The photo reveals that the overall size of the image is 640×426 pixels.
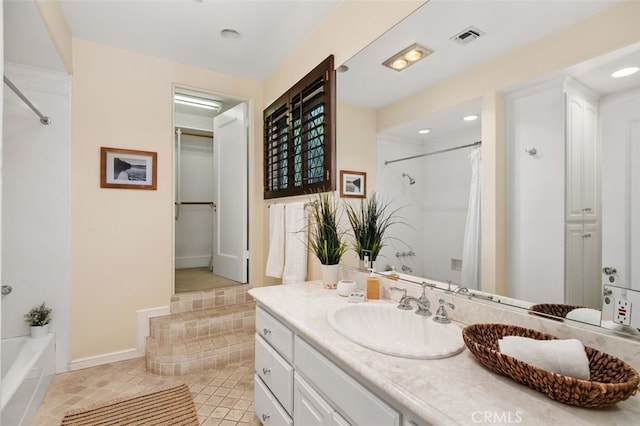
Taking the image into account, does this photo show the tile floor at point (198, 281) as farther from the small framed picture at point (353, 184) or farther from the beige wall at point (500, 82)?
the beige wall at point (500, 82)

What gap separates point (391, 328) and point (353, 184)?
0.87m

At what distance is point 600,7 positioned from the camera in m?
0.90

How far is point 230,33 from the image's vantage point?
2.32m

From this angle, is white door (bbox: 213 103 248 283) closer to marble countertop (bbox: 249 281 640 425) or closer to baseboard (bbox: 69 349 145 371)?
baseboard (bbox: 69 349 145 371)

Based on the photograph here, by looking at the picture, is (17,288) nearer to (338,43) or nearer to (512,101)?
(338,43)

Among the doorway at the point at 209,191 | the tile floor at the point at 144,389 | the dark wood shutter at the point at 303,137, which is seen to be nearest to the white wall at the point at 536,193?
the dark wood shutter at the point at 303,137

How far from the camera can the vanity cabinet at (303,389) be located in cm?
91

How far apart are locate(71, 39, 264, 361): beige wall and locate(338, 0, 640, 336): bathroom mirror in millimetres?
1890

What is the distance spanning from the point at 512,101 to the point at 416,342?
1.00m

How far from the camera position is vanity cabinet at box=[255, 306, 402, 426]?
906 millimetres

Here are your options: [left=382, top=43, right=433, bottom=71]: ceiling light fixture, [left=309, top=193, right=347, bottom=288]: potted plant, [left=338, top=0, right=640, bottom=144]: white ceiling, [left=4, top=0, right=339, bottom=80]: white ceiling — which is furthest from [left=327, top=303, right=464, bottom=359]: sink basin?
[left=4, top=0, right=339, bottom=80]: white ceiling

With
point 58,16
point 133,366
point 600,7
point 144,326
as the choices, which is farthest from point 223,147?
point 600,7

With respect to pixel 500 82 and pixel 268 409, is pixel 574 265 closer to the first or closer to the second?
pixel 500 82

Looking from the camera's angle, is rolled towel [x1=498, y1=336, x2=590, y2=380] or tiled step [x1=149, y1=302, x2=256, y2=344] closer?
rolled towel [x1=498, y1=336, x2=590, y2=380]
